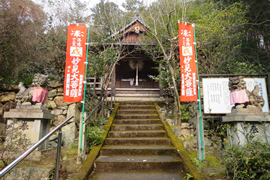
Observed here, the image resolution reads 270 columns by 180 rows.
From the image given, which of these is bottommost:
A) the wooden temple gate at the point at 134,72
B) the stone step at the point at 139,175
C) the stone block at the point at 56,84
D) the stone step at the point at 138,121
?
the stone step at the point at 139,175

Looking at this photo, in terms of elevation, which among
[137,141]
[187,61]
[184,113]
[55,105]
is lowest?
[137,141]

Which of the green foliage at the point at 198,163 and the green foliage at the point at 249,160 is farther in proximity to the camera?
the green foliage at the point at 198,163

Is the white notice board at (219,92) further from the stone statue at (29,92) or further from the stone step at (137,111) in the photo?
the stone statue at (29,92)

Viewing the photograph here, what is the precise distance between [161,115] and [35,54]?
29.1 feet

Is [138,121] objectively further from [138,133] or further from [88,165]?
[88,165]

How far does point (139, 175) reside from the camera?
3689mm

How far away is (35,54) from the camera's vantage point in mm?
10648

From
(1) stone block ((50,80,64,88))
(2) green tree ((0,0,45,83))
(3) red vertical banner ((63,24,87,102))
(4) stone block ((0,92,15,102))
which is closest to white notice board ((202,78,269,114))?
(3) red vertical banner ((63,24,87,102))

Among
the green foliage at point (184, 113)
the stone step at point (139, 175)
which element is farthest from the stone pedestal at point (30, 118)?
the green foliage at point (184, 113)

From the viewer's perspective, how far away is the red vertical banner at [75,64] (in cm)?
457

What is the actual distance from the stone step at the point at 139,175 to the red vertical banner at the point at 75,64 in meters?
1.99

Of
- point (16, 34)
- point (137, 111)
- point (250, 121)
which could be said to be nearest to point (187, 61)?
point (250, 121)

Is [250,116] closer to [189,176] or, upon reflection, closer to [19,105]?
[189,176]

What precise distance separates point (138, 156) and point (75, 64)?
9.80 feet
